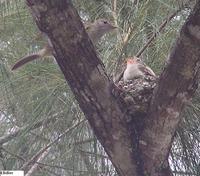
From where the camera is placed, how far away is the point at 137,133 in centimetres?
119

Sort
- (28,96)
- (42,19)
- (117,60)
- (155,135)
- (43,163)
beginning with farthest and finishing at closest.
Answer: (43,163), (28,96), (117,60), (155,135), (42,19)

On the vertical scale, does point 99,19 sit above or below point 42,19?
above

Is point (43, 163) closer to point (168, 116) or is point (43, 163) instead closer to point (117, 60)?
point (117, 60)

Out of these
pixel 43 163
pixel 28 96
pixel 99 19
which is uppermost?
pixel 99 19

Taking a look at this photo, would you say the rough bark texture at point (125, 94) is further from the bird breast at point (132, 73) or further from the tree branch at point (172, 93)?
the bird breast at point (132, 73)

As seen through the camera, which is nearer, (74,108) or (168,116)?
(168,116)

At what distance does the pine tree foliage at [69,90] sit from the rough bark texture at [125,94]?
0.18m

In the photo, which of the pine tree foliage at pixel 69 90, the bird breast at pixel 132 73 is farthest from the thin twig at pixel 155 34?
the bird breast at pixel 132 73

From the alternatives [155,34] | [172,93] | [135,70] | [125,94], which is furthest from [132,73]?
[172,93]

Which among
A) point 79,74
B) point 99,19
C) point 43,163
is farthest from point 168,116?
point 43,163

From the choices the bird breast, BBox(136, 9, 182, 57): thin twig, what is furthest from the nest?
the bird breast

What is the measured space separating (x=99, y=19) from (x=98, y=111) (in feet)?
1.51

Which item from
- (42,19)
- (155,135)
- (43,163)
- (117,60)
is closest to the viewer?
(42,19)

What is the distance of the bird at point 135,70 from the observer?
4.76ft
